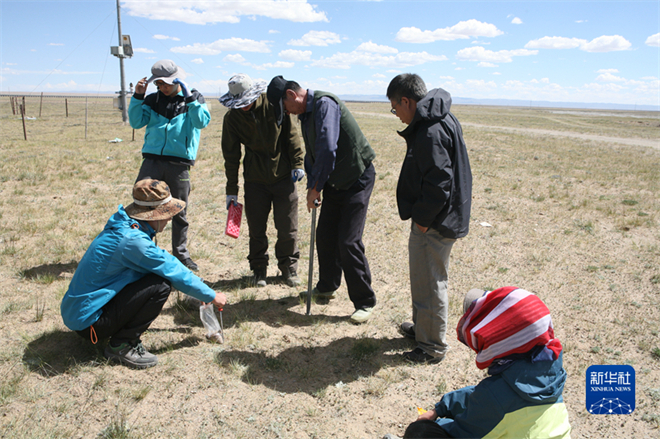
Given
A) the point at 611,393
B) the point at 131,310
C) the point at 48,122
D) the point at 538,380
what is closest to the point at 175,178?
the point at 131,310

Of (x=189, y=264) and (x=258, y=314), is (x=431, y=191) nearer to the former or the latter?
(x=258, y=314)

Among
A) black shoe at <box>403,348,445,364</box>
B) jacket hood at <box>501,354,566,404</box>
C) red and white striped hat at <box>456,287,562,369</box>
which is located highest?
red and white striped hat at <box>456,287,562,369</box>

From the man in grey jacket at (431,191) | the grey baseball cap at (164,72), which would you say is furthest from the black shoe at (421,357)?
the grey baseball cap at (164,72)

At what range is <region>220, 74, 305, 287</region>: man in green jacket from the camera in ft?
14.1

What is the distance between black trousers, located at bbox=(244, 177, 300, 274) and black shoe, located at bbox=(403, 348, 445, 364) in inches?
75.2

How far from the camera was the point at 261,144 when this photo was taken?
177 inches

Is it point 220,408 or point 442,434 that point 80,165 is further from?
point 442,434

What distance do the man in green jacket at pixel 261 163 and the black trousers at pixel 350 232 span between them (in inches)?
25.1

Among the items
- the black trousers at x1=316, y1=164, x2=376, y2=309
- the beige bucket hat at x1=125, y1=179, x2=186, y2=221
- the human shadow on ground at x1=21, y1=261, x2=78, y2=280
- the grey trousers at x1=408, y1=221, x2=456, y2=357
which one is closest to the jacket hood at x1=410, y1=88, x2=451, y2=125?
the grey trousers at x1=408, y1=221, x2=456, y2=357

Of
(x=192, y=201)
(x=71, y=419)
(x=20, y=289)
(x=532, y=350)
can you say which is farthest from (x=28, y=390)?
(x=192, y=201)

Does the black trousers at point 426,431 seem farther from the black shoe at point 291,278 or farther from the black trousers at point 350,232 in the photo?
the black shoe at point 291,278

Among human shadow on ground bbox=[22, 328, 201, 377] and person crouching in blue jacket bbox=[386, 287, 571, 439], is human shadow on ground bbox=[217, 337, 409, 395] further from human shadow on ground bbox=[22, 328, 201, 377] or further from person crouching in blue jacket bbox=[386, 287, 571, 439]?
person crouching in blue jacket bbox=[386, 287, 571, 439]

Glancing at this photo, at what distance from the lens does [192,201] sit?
352 inches

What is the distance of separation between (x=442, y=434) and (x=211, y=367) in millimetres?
1932
